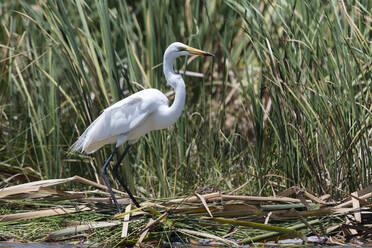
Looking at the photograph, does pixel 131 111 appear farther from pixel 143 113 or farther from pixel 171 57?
pixel 171 57

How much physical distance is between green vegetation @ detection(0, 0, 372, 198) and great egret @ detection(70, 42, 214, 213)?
22cm

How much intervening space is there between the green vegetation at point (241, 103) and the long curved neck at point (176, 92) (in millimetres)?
365

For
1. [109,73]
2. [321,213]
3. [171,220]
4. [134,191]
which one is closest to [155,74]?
[109,73]

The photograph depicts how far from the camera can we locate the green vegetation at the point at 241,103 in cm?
329

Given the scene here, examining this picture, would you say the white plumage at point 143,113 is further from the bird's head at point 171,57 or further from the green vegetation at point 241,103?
the green vegetation at point 241,103

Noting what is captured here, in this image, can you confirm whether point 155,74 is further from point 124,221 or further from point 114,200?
point 124,221

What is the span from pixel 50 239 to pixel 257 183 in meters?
1.32

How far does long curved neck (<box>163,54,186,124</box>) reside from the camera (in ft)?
11.7

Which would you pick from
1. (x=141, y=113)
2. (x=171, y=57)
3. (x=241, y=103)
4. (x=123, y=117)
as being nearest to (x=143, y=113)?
(x=141, y=113)

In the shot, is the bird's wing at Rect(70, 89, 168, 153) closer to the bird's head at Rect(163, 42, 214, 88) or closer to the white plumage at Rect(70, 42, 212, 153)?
the white plumage at Rect(70, 42, 212, 153)

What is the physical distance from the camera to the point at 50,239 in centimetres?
313

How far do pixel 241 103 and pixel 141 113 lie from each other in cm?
67

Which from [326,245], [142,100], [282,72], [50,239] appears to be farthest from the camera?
[142,100]

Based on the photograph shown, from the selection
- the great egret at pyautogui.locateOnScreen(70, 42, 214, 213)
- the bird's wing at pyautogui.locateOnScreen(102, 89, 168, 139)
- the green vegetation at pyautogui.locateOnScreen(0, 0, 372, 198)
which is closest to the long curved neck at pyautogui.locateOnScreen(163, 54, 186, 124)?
the great egret at pyautogui.locateOnScreen(70, 42, 214, 213)
